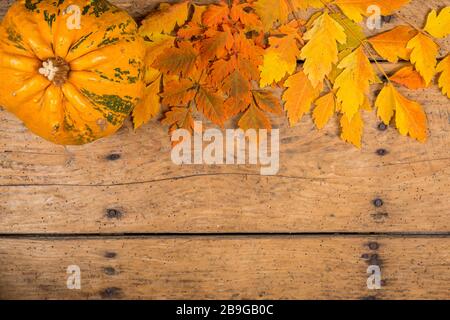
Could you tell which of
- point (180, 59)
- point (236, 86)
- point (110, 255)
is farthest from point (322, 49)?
point (110, 255)

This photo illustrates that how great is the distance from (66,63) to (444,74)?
2.58ft

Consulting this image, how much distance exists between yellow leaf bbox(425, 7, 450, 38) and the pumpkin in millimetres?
617

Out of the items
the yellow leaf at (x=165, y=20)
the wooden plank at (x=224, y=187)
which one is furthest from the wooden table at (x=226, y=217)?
the yellow leaf at (x=165, y=20)

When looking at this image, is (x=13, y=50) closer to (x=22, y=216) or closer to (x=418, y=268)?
(x=22, y=216)

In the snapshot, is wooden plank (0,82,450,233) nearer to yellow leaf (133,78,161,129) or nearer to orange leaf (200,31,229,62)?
yellow leaf (133,78,161,129)

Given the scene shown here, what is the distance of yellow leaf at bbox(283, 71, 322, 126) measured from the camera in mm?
1208

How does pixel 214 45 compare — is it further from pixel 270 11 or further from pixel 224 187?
pixel 224 187

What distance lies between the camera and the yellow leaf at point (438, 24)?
121 cm

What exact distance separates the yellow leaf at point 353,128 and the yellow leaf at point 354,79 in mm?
49

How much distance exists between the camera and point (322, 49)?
1.16m

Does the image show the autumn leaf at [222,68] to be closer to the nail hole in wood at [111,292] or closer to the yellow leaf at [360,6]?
the yellow leaf at [360,6]

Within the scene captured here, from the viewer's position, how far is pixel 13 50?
106 cm

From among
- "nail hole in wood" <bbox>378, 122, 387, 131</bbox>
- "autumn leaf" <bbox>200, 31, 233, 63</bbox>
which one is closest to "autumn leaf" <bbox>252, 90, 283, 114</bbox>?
"autumn leaf" <bbox>200, 31, 233, 63</bbox>

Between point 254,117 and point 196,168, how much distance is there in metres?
0.18
